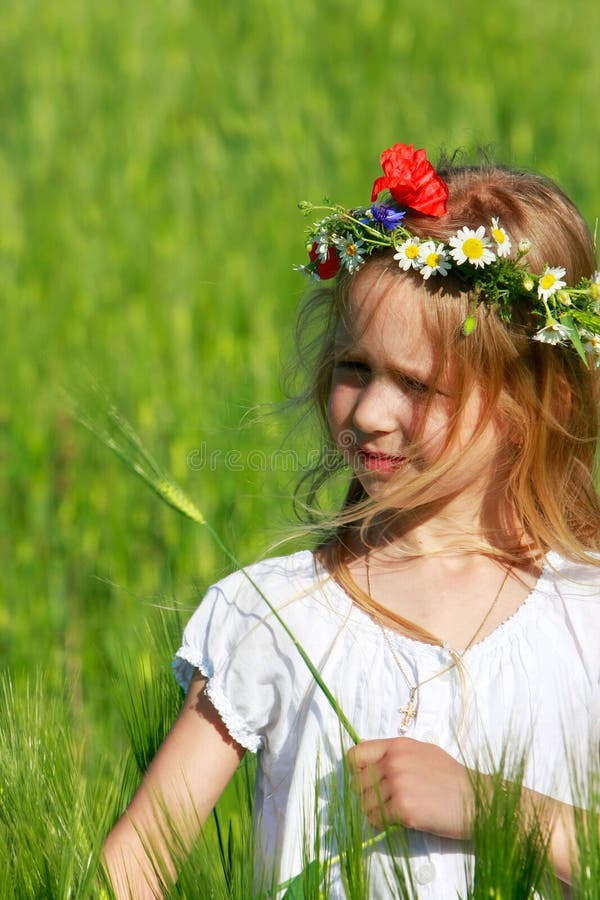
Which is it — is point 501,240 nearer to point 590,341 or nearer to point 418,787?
point 590,341

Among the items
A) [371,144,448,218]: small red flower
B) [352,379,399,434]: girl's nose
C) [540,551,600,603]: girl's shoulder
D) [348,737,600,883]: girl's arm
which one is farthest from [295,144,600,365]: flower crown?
[348,737,600,883]: girl's arm

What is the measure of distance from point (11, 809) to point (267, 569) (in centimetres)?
41

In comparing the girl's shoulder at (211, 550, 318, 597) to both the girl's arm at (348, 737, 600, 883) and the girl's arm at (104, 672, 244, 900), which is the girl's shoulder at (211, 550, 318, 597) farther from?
the girl's arm at (348, 737, 600, 883)

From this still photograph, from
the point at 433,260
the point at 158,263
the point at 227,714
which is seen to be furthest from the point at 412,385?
the point at 158,263

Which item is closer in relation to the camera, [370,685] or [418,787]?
[418,787]

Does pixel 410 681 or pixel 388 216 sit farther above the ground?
pixel 388 216

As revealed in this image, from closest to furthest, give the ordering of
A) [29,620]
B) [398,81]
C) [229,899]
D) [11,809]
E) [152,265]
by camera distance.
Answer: [229,899] < [11,809] < [29,620] < [152,265] < [398,81]

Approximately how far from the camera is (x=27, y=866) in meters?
1.03

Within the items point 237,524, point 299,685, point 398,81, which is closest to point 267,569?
point 299,685

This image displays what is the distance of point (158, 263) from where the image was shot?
11.1ft

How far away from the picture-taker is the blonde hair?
1.30 metres

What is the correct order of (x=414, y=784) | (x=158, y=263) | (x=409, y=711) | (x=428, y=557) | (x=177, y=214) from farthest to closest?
(x=177, y=214), (x=158, y=263), (x=428, y=557), (x=409, y=711), (x=414, y=784)

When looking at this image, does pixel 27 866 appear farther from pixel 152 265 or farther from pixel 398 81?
pixel 398 81

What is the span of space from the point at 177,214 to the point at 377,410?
2.57 metres
